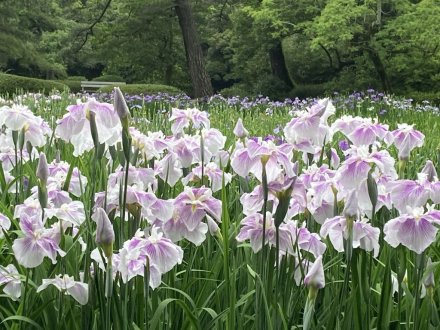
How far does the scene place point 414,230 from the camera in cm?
112

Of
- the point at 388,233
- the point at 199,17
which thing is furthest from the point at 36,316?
the point at 199,17

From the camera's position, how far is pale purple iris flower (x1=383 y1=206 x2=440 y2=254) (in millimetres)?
1108

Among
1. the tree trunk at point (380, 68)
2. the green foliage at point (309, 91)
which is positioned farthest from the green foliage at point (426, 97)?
the green foliage at point (309, 91)

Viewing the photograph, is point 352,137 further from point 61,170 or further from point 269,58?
point 269,58

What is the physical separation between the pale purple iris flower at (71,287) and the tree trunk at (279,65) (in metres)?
17.7

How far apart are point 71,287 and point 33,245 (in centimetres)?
12

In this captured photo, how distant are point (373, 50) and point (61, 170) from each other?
13.6 metres

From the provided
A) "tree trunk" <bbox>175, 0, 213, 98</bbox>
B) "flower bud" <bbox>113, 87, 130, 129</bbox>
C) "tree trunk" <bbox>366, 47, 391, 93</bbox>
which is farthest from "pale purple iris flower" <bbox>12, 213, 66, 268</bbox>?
"tree trunk" <bbox>366, 47, 391, 93</bbox>

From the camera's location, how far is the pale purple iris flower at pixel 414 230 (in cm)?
111

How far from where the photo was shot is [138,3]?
1616 centimetres

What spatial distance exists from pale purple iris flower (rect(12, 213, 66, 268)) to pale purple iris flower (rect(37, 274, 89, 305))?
0.15 feet

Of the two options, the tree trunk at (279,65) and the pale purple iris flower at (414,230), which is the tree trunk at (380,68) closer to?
the tree trunk at (279,65)

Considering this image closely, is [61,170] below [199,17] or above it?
below

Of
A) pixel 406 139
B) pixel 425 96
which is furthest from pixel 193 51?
pixel 406 139
